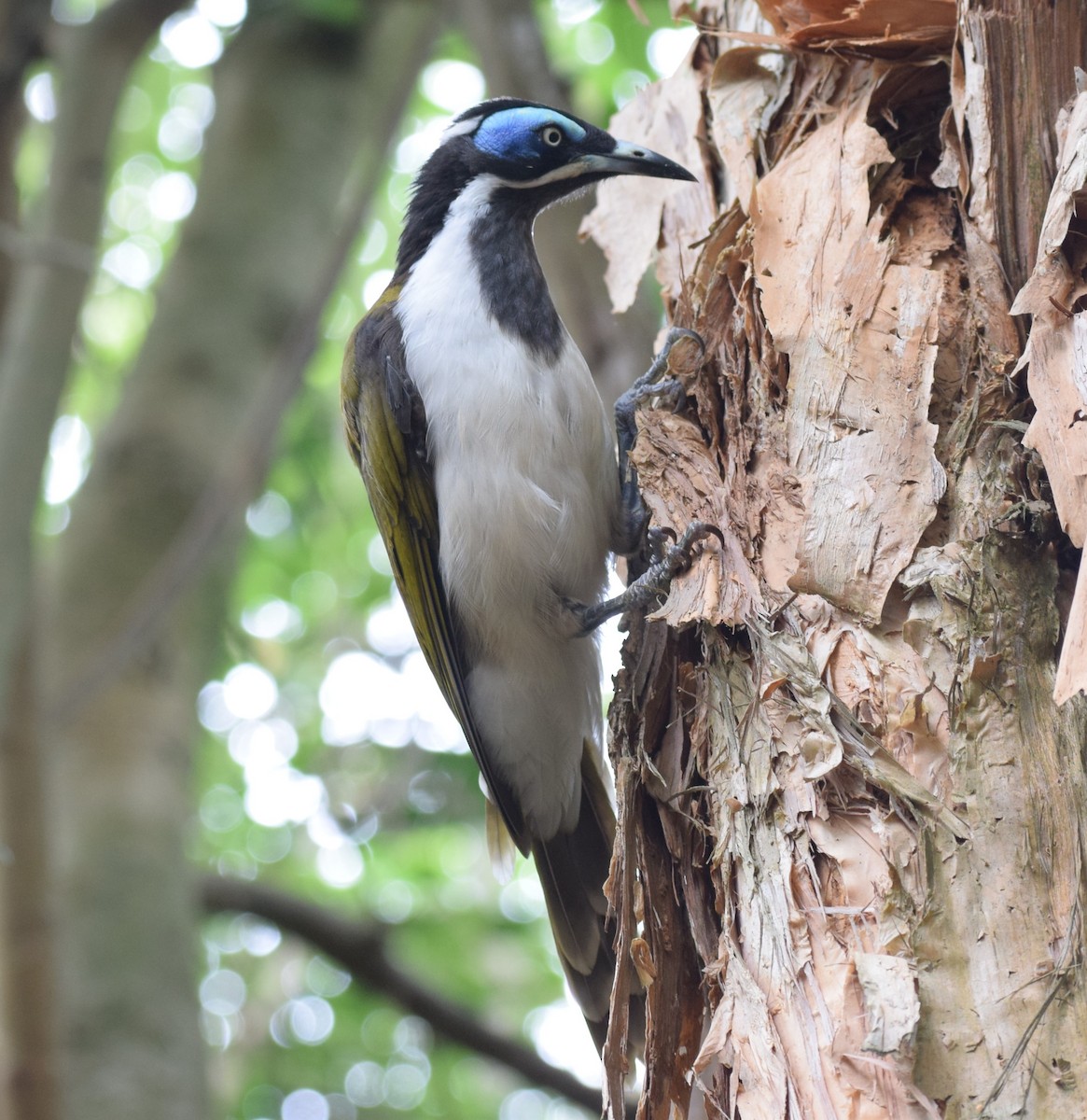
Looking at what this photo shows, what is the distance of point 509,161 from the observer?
409 centimetres

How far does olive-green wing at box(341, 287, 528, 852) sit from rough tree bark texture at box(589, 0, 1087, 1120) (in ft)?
3.04

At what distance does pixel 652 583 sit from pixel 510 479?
2.10 ft

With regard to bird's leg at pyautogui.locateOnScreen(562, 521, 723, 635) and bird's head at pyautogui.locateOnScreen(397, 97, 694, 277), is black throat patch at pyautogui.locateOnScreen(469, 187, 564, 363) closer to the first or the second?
bird's head at pyautogui.locateOnScreen(397, 97, 694, 277)

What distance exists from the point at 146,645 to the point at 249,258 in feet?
7.21

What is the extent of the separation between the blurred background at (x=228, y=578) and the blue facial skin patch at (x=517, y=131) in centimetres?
27

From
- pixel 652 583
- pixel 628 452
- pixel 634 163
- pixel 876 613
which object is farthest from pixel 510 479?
pixel 876 613

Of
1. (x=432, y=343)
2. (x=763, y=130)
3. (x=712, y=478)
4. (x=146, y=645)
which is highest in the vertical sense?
(x=763, y=130)

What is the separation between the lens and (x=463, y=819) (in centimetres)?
732

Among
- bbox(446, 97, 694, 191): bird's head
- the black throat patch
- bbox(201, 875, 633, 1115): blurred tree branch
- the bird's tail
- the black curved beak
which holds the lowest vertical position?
bbox(201, 875, 633, 1115): blurred tree branch

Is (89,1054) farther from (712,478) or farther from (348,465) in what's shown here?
(348,465)

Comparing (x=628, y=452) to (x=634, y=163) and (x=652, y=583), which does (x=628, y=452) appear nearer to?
(x=652, y=583)

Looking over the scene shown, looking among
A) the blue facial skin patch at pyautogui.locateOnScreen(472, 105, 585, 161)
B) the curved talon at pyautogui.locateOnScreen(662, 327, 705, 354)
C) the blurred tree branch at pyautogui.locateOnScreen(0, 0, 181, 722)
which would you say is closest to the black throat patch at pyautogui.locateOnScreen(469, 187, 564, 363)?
the blue facial skin patch at pyautogui.locateOnScreen(472, 105, 585, 161)

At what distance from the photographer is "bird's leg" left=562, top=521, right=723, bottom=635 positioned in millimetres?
2814

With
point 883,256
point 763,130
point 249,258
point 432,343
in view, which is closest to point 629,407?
point 432,343
